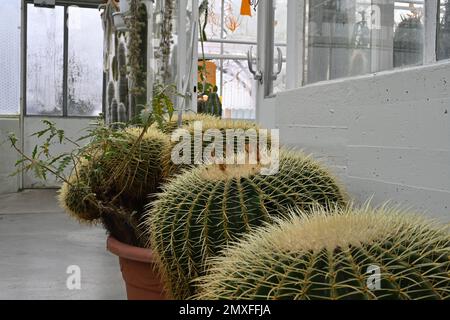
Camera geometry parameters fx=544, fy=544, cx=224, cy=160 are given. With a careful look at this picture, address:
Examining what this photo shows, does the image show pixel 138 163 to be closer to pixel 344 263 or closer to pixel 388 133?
pixel 388 133

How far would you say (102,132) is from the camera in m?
1.67

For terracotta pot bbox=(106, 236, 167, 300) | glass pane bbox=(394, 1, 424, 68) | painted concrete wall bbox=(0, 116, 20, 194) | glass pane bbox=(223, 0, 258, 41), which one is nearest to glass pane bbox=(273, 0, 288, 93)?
glass pane bbox=(394, 1, 424, 68)

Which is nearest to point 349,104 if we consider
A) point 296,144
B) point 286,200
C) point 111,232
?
point 296,144

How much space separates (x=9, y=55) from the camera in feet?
21.0

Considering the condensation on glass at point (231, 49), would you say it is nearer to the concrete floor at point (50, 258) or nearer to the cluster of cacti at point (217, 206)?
the concrete floor at point (50, 258)

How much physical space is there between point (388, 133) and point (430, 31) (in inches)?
10.7

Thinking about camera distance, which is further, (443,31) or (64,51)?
(64,51)

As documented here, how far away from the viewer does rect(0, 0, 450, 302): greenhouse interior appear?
656 mm

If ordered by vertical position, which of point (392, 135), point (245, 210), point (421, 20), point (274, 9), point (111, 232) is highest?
point (274, 9)

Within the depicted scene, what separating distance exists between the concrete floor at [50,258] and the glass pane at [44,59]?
213 cm

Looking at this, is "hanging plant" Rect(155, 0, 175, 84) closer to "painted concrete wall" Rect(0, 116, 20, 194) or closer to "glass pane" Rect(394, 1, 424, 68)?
"glass pane" Rect(394, 1, 424, 68)

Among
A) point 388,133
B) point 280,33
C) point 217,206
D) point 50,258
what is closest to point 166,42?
point 280,33

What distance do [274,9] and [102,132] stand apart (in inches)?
52.5
